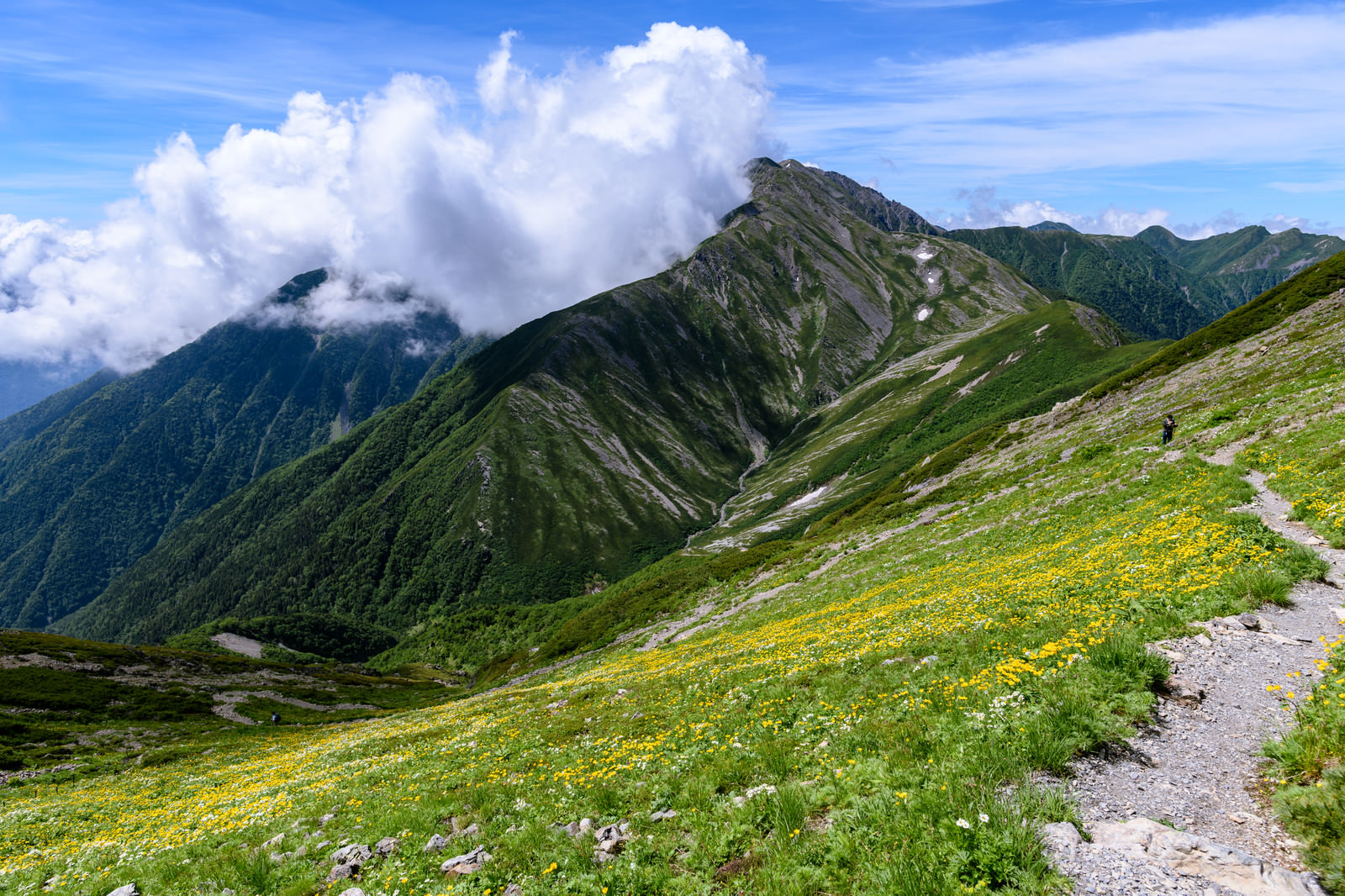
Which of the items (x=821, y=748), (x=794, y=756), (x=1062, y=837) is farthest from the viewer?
(x=821, y=748)

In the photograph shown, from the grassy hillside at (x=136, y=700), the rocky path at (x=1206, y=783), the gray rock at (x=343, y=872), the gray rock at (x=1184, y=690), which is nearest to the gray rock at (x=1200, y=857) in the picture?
the rocky path at (x=1206, y=783)

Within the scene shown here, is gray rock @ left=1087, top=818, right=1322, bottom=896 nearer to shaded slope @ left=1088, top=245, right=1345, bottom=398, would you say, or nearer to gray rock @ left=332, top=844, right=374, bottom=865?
gray rock @ left=332, top=844, right=374, bottom=865

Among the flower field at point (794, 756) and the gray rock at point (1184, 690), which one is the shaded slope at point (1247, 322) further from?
the gray rock at point (1184, 690)

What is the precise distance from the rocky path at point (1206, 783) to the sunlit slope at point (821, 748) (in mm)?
442

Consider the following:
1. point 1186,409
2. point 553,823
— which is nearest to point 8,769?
point 553,823

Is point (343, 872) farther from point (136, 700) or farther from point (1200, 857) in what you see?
point (136, 700)

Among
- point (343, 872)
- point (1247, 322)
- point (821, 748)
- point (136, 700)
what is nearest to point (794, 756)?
point (821, 748)

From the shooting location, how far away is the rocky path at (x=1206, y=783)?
6.04m

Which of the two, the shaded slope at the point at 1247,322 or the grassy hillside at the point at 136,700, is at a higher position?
the shaded slope at the point at 1247,322

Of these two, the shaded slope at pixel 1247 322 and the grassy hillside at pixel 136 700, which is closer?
the grassy hillside at pixel 136 700

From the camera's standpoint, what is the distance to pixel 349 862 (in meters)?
11.5

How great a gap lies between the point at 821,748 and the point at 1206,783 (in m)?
5.60

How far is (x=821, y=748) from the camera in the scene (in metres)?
11.0

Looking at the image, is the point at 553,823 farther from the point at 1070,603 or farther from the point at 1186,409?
the point at 1186,409
